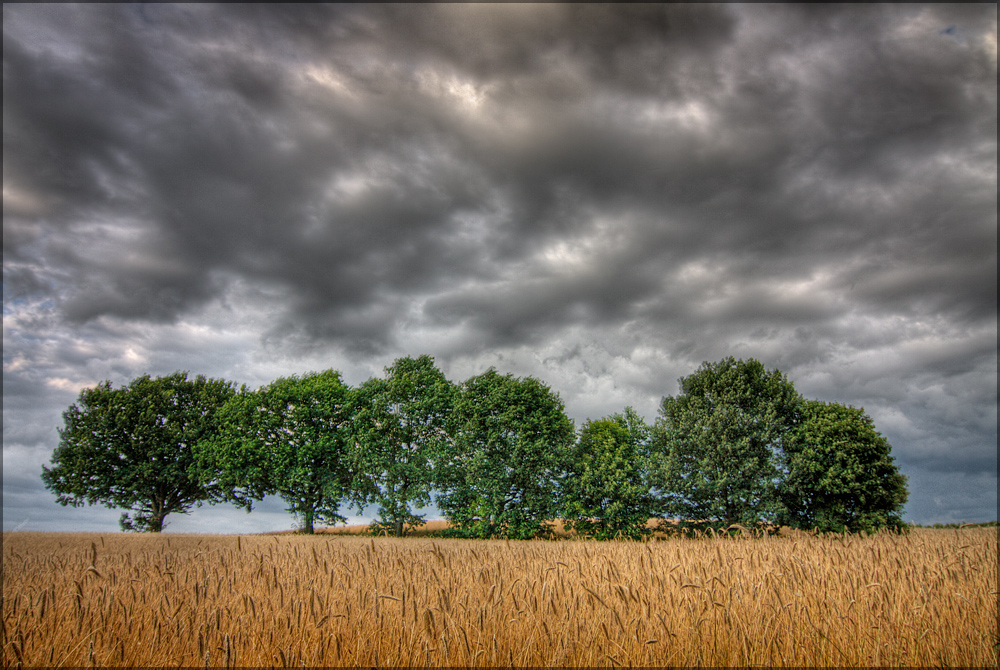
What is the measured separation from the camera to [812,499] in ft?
106

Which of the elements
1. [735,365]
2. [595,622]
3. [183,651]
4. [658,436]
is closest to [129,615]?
[183,651]

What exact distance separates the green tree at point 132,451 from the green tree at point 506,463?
20.9m

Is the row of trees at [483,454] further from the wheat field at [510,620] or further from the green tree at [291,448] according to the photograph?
the wheat field at [510,620]

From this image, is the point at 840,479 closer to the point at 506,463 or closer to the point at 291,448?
the point at 506,463

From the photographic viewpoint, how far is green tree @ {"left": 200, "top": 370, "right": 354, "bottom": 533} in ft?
123

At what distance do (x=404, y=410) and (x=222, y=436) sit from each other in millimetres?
14060

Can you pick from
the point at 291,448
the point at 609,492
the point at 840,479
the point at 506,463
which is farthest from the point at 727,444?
the point at 291,448

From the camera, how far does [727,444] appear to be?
31.6 metres

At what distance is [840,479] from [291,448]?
1418 inches

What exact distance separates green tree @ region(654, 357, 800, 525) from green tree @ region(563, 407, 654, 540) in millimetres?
1780

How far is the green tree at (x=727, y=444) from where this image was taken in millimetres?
31734

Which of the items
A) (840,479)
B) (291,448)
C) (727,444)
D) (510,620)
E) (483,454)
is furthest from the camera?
(291,448)

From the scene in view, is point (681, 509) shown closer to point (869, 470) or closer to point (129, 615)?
point (869, 470)

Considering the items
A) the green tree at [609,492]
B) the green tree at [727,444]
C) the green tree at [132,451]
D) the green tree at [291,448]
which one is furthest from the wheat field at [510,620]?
the green tree at [132,451]
